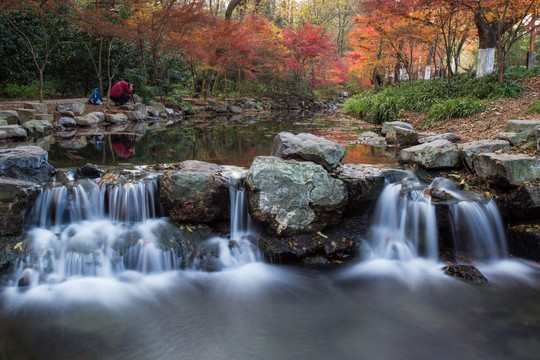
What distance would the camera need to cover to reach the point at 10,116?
10727 millimetres

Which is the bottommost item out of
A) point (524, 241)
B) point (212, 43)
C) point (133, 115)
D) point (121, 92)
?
point (524, 241)

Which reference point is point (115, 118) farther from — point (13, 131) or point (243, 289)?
A: point (243, 289)

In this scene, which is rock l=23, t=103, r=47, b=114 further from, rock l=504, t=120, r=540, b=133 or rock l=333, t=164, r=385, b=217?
rock l=504, t=120, r=540, b=133

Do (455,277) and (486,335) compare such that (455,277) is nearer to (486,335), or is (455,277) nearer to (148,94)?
(486,335)

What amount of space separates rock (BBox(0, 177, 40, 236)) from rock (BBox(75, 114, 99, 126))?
9282 millimetres

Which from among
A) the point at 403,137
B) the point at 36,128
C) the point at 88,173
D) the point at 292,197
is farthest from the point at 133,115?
the point at 292,197

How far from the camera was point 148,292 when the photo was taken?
13.4ft

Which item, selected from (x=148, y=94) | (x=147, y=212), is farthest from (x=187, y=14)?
(x=147, y=212)

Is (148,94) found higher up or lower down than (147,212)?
higher up

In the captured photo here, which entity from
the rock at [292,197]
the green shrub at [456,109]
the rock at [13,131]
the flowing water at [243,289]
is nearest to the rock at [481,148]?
the flowing water at [243,289]

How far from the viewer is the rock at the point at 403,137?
358 inches

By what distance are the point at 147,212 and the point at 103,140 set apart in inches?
238

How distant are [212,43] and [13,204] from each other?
16.8 meters

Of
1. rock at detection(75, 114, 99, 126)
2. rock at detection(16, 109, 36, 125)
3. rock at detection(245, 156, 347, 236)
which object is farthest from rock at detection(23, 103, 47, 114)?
rock at detection(245, 156, 347, 236)
